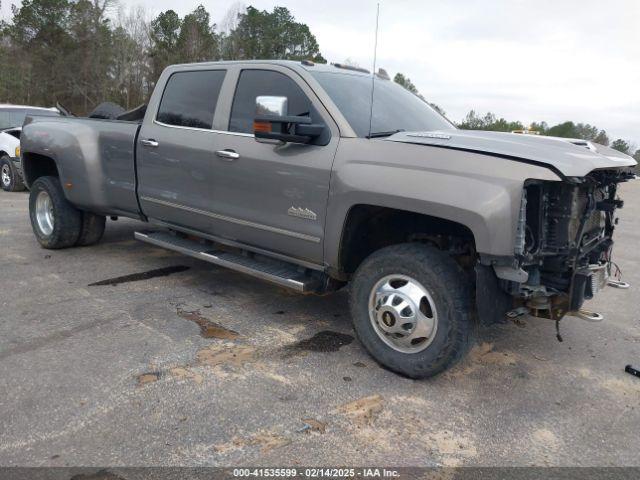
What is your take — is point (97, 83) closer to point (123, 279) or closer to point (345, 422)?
point (123, 279)

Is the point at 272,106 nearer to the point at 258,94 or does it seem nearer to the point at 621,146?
the point at 258,94

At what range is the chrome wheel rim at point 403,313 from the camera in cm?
328

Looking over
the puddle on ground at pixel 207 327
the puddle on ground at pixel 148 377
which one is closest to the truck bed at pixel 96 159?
the puddle on ground at pixel 207 327

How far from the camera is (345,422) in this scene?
2887 mm

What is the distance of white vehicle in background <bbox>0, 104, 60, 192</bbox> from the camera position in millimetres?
11414

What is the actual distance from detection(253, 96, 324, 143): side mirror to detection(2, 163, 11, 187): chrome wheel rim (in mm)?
10220

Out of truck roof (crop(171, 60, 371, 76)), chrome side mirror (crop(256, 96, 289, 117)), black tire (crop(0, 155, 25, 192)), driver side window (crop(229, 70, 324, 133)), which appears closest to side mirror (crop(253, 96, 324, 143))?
chrome side mirror (crop(256, 96, 289, 117))

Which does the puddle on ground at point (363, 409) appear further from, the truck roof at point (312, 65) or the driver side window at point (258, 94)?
the truck roof at point (312, 65)

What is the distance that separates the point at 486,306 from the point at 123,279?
3539 millimetres

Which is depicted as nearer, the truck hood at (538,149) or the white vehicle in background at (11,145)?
the truck hood at (538,149)

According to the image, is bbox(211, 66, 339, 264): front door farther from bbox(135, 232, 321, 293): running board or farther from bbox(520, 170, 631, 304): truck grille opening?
bbox(520, 170, 631, 304): truck grille opening

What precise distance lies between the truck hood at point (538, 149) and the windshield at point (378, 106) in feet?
1.13

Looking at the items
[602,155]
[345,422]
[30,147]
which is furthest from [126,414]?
[30,147]

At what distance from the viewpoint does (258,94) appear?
165 inches
